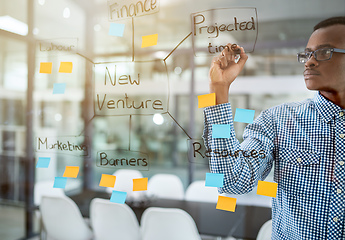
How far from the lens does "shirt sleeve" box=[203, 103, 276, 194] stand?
3.70 ft

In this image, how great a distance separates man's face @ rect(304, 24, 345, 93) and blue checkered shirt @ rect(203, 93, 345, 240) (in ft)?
0.19

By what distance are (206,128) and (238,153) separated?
0.50ft

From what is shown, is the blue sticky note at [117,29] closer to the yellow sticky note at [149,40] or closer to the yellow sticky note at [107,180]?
the yellow sticky note at [149,40]

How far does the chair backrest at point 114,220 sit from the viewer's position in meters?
2.06

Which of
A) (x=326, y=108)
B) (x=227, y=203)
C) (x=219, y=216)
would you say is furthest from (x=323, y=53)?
(x=219, y=216)

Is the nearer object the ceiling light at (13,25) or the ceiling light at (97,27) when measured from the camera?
the ceiling light at (97,27)

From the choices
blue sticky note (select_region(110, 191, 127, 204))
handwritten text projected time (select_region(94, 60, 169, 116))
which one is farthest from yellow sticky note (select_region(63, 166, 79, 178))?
handwritten text projected time (select_region(94, 60, 169, 116))

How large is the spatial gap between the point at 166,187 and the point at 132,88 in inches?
58.4

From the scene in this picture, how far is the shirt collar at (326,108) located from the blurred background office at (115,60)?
16.0 inches

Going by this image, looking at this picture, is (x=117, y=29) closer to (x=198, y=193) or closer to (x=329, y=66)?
(x=329, y=66)

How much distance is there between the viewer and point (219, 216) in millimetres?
2170

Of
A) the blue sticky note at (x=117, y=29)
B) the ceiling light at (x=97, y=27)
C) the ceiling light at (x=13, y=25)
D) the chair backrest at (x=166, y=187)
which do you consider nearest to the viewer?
the blue sticky note at (x=117, y=29)

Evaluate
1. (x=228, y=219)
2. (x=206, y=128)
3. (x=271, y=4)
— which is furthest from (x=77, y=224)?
(x=271, y=4)

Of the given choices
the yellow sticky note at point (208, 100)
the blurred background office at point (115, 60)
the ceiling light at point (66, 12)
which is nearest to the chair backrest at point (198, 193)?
the blurred background office at point (115, 60)
